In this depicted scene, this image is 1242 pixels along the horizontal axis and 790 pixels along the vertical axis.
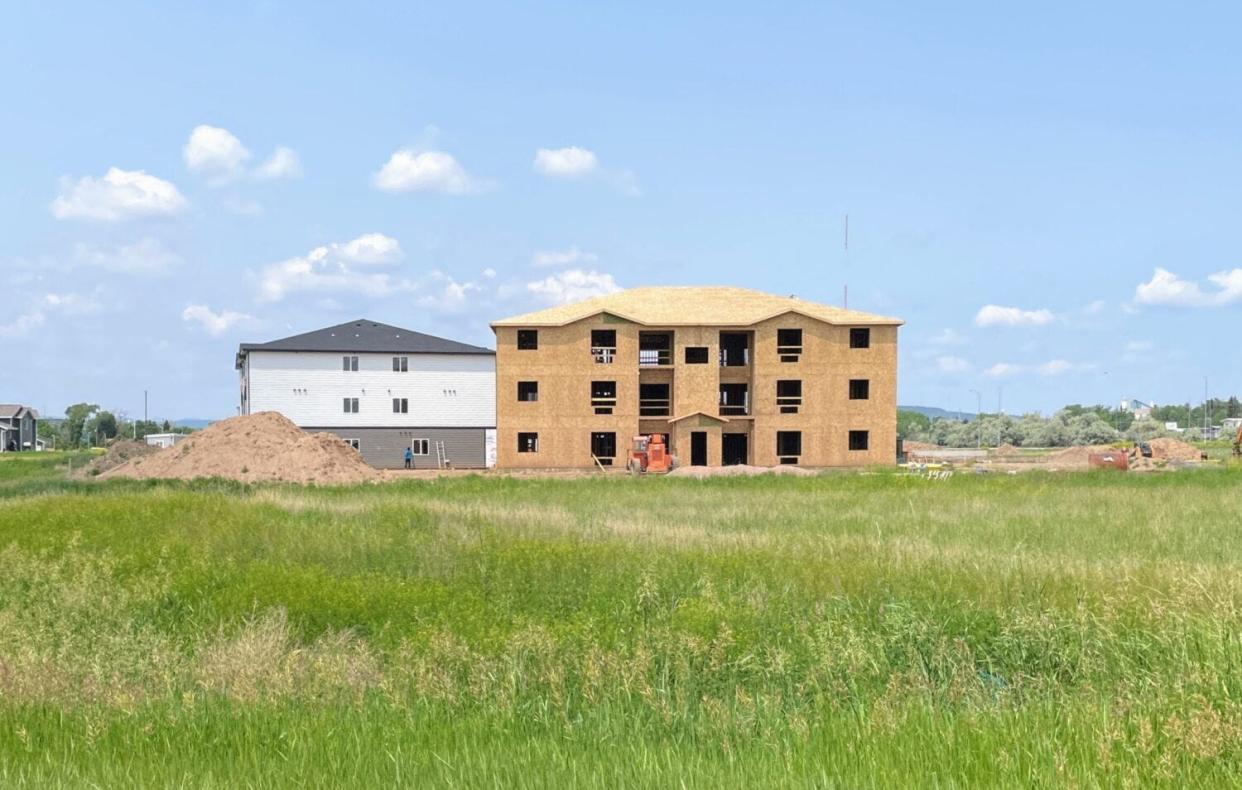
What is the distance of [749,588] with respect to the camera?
44.4 ft

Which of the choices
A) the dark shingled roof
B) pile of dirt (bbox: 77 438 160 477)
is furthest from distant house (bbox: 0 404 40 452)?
the dark shingled roof

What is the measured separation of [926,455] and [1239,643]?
202 feet

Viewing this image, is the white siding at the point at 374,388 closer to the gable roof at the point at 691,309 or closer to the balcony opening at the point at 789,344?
the gable roof at the point at 691,309

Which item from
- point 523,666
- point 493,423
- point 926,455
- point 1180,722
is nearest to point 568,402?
point 493,423

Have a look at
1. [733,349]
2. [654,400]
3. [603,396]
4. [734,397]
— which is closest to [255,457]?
[603,396]

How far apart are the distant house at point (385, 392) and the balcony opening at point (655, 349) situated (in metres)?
9.16

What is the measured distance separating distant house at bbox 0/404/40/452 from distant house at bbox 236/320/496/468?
69.3 metres

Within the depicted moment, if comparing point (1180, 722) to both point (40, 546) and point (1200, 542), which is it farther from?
point (40, 546)

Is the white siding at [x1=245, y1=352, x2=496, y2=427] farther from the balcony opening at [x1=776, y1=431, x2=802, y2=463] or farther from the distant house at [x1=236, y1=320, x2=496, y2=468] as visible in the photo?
the balcony opening at [x1=776, y1=431, x2=802, y2=463]

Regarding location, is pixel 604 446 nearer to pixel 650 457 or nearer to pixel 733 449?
pixel 650 457

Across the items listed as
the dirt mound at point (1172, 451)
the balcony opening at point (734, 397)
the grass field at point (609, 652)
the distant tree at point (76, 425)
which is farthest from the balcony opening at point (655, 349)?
the distant tree at point (76, 425)

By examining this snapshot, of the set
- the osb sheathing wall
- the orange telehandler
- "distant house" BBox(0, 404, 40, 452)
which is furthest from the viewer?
"distant house" BBox(0, 404, 40, 452)

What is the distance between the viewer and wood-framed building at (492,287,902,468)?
181 feet

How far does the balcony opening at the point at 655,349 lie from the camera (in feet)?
190
